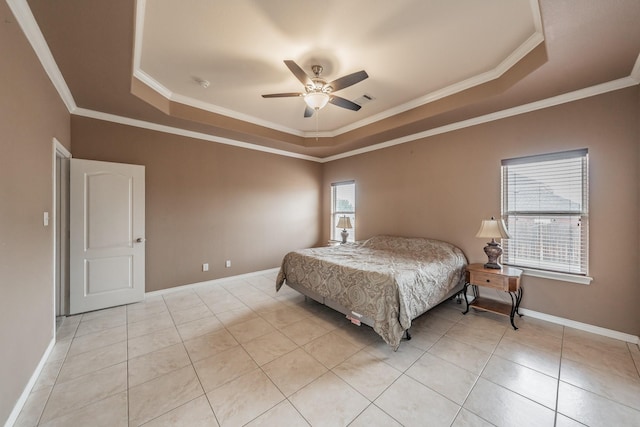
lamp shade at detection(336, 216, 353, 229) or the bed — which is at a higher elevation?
lamp shade at detection(336, 216, 353, 229)

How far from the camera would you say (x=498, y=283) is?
2.80 m

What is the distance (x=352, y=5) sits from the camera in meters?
1.94

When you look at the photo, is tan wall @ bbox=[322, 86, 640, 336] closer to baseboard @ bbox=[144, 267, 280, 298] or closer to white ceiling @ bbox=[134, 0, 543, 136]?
white ceiling @ bbox=[134, 0, 543, 136]

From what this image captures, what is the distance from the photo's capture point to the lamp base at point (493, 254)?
3.02 meters

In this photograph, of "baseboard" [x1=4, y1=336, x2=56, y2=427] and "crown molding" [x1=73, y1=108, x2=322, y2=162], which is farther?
"crown molding" [x1=73, y1=108, x2=322, y2=162]

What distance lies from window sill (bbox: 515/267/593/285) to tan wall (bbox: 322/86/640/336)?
6cm

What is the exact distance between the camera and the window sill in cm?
264

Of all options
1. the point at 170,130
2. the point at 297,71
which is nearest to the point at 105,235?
the point at 170,130

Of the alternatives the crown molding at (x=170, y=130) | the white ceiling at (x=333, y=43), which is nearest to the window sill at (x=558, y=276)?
the white ceiling at (x=333, y=43)

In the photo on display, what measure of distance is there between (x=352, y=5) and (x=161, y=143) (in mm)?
3427

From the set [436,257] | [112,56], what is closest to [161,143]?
[112,56]

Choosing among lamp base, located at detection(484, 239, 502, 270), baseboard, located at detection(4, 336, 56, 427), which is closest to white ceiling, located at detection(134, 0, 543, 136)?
lamp base, located at detection(484, 239, 502, 270)

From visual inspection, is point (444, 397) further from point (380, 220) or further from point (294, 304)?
point (380, 220)

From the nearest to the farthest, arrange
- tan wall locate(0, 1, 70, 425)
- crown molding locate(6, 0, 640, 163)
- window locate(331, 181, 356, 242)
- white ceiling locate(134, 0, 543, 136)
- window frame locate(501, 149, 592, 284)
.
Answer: tan wall locate(0, 1, 70, 425) → crown molding locate(6, 0, 640, 163) → white ceiling locate(134, 0, 543, 136) → window frame locate(501, 149, 592, 284) → window locate(331, 181, 356, 242)
